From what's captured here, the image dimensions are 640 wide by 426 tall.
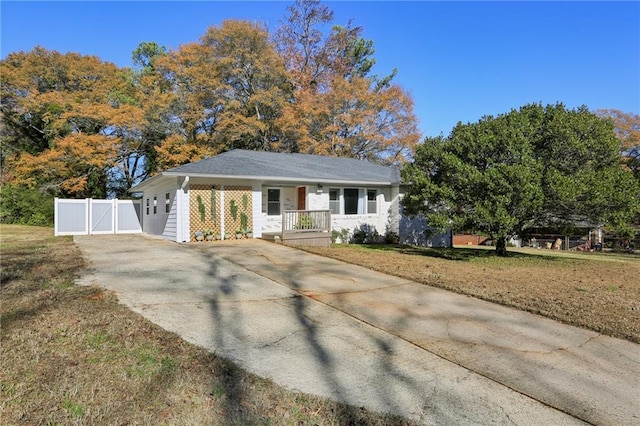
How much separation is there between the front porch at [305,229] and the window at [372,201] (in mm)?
3895

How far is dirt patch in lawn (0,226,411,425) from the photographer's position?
8.24 ft

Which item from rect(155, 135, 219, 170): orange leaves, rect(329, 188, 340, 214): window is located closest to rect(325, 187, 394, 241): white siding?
rect(329, 188, 340, 214): window

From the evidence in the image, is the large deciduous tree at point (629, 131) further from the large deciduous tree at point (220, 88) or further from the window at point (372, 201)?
the large deciduous tree at point (220, 88)

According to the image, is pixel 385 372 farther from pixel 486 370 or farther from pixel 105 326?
pixel 105 326

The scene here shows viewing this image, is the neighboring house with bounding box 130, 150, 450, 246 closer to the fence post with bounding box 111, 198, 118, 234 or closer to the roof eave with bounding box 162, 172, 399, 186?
the roof eave with bounding box 162, 172, 399, 186

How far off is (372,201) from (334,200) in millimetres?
2035

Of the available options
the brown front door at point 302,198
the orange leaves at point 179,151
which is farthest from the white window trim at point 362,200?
the orange leaves at point 179,151

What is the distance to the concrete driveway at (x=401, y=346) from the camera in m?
2.90

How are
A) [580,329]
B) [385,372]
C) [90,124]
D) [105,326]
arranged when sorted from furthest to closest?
[90,124], [580,329], [105,326], [385,372]

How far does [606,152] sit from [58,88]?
31.3m

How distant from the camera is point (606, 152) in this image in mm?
10914

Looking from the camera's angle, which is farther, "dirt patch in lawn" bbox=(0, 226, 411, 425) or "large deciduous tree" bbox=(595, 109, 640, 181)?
"large deciduous tree" bbox=(595, 109, 640, 181)

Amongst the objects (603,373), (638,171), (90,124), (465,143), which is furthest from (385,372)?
(638,171)

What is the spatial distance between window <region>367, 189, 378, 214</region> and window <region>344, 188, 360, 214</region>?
2.30 feet
